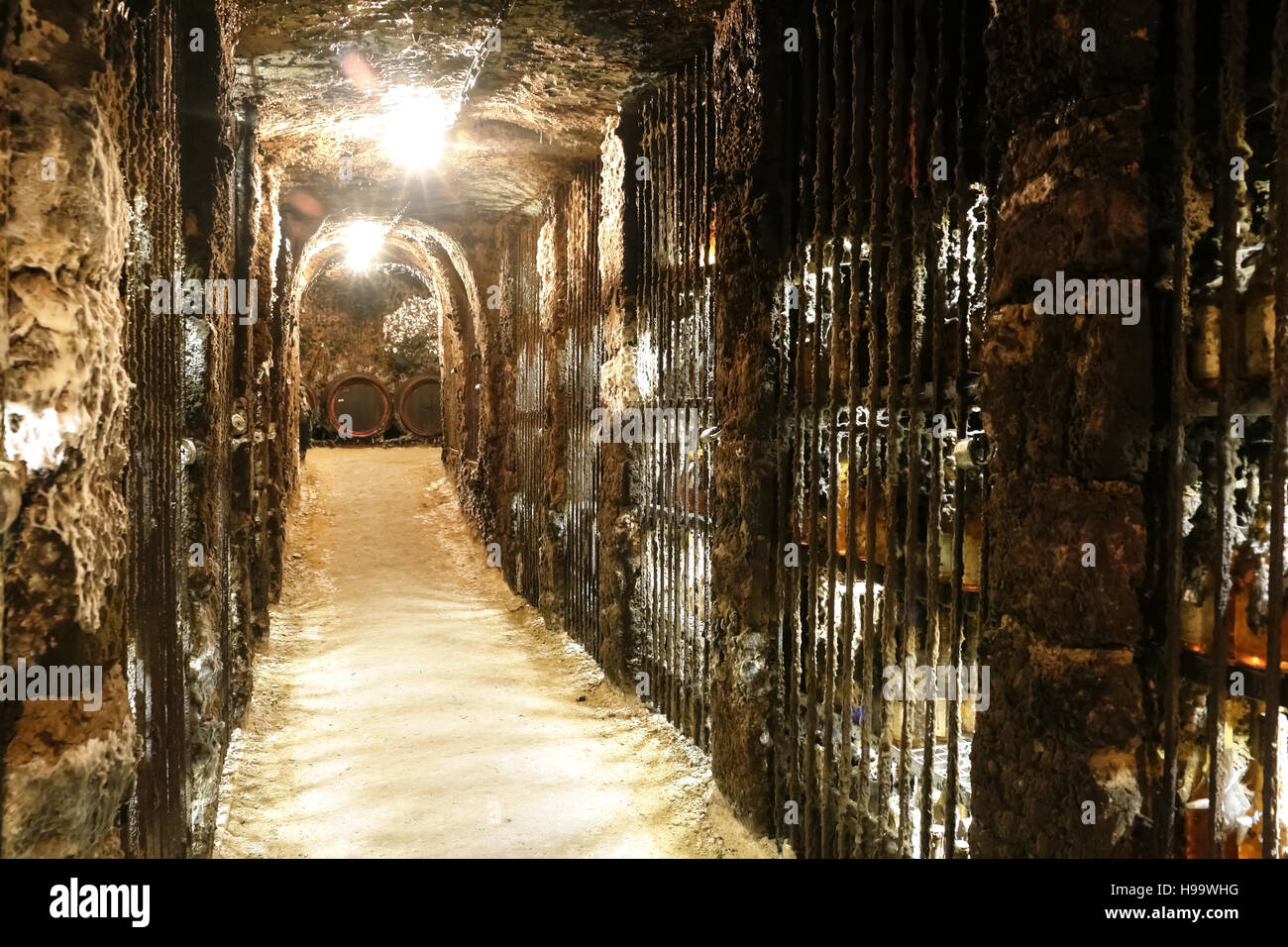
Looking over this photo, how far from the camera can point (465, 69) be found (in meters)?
4.51

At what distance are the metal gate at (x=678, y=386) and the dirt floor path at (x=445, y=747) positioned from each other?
0.45 metres

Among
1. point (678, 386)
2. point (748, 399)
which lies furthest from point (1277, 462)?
point (678, 386)

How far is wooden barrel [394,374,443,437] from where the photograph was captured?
57.9ft

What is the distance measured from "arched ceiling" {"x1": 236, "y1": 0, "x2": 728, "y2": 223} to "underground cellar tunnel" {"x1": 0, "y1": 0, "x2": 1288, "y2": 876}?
1.4 inches

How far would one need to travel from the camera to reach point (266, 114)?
17.1 ft

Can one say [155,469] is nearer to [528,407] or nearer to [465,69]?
[465,69]

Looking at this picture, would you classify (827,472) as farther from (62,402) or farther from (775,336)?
(62,402)

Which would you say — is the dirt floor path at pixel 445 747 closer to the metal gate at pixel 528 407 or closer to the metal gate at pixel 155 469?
the metal gate at pixel 528 407

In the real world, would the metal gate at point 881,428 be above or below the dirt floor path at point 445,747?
above

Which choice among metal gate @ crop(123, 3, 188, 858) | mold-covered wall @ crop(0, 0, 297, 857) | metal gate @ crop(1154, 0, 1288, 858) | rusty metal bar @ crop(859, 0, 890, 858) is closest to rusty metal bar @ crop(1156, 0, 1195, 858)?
metal gate @ crop(1154, 0, 1288, 858)

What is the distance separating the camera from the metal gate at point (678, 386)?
4293 millimetres

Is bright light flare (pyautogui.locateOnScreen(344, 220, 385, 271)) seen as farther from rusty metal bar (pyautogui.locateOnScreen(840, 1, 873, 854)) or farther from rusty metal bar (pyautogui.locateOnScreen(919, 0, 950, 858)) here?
rusty metal bar (pyautogui.locateOnScreen(919, 0, 950, 858))

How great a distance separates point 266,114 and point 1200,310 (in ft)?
17.1

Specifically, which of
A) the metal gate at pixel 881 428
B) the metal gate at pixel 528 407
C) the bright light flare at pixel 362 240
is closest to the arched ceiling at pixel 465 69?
the metal gate at pixel 881 428
